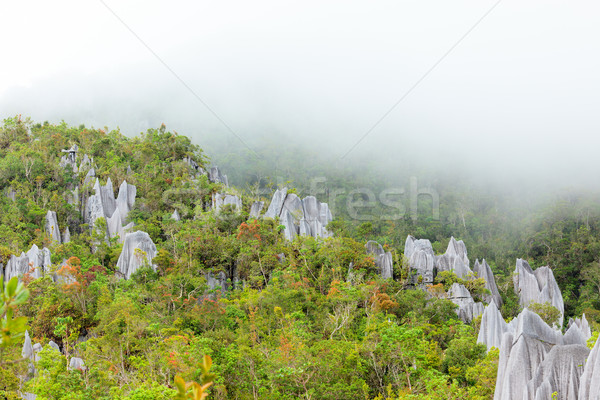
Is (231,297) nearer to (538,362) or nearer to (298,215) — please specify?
(298,215)

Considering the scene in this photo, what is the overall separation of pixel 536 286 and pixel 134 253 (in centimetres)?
2684

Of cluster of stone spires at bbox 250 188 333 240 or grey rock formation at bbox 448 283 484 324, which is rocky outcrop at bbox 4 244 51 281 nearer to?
cluster of stone spires at bbox 250 188 333 240

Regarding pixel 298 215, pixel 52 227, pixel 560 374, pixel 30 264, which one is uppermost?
pixel 298 215

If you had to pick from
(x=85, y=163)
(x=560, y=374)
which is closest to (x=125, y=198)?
(x=85, y=163)

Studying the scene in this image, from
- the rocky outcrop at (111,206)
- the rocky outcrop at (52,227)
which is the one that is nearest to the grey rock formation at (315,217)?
the rocky outcrop at (111,206)

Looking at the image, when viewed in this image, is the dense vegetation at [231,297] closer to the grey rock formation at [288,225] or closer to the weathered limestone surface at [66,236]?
the weathered limestone surface at [66,236]

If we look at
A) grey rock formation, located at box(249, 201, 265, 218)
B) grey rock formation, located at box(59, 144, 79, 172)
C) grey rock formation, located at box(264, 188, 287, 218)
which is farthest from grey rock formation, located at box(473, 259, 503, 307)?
grey rock formation, located at box(59, 144, 79, 172)

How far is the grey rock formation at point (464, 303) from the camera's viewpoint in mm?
26469

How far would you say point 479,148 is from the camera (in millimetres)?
84500

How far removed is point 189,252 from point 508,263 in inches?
1184

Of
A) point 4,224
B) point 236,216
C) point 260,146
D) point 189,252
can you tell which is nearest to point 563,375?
point 189,252

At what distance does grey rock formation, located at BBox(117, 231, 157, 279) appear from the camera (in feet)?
88.0

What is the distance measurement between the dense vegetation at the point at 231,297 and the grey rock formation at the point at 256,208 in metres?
0.63

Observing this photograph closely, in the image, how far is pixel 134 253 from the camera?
88.5 ft
